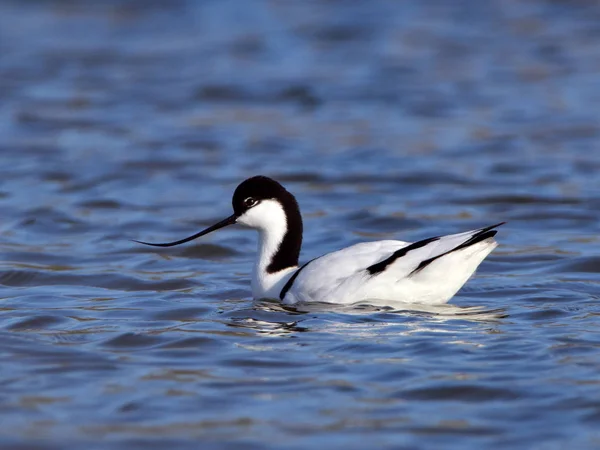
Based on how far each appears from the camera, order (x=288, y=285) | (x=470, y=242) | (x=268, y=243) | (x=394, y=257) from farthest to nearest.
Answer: (x=268, y=243) < (x=288, y=285) < (x=394, y=257) < (x=470, y=242)

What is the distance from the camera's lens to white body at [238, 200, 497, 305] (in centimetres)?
827

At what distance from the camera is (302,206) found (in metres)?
12.7

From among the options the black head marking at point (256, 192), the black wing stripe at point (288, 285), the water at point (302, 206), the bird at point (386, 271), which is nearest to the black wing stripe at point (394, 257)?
the bird at point (386, 271)

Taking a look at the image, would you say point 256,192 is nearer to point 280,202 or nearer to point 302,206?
point 280,202

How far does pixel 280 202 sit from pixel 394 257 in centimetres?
111

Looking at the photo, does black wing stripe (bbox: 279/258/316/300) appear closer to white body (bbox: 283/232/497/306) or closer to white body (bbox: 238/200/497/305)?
white body (bbox: 238/200/497/305)

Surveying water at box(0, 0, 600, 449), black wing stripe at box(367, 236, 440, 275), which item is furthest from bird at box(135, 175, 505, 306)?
water at box(0, 0, 600, 449)

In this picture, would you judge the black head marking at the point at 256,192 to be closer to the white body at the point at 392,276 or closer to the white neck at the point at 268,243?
the white neck at the point at 268,243

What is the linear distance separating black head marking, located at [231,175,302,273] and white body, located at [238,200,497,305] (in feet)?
1.50

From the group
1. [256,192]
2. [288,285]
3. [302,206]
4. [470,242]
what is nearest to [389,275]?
[470,242]

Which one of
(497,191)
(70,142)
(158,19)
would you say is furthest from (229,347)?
(158,19)

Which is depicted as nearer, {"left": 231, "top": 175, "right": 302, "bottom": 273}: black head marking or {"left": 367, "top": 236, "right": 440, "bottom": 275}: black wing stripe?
{"left": 367, "top": 236, "right": 440, "bottom": 275}: black wing stripe

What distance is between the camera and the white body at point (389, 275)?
27.1 feet

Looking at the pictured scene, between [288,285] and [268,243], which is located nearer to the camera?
[288,285]
